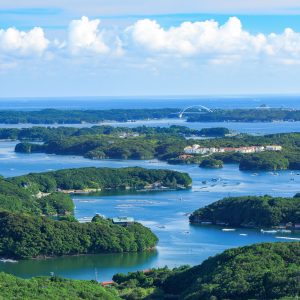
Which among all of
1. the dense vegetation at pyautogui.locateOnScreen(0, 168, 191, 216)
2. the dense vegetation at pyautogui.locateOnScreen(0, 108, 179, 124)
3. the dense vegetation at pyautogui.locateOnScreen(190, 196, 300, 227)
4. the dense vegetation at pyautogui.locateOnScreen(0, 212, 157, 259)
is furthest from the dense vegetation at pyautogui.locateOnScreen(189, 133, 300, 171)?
the dense vegetation at pyautogui.locateOnScreen(0, 108, 179, 124)

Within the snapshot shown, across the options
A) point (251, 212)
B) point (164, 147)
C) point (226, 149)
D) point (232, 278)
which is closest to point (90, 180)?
point (251, 212)

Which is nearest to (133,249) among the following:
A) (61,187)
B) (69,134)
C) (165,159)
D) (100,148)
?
(61,187)

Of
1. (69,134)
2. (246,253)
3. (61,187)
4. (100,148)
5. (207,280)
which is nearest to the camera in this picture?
(207,280)

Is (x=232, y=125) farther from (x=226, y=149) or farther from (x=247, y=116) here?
(x=226, y=149)

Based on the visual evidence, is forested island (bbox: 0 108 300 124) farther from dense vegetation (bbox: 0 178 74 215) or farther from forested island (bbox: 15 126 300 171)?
dense vegetation (bbox: 0 178 74 215)

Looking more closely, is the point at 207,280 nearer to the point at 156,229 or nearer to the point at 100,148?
Result: the point at 156,229

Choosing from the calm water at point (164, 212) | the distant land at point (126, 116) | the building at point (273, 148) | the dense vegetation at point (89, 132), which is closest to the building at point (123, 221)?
the calm water at point (164, 212)

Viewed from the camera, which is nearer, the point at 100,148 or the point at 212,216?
the point at 212,216
